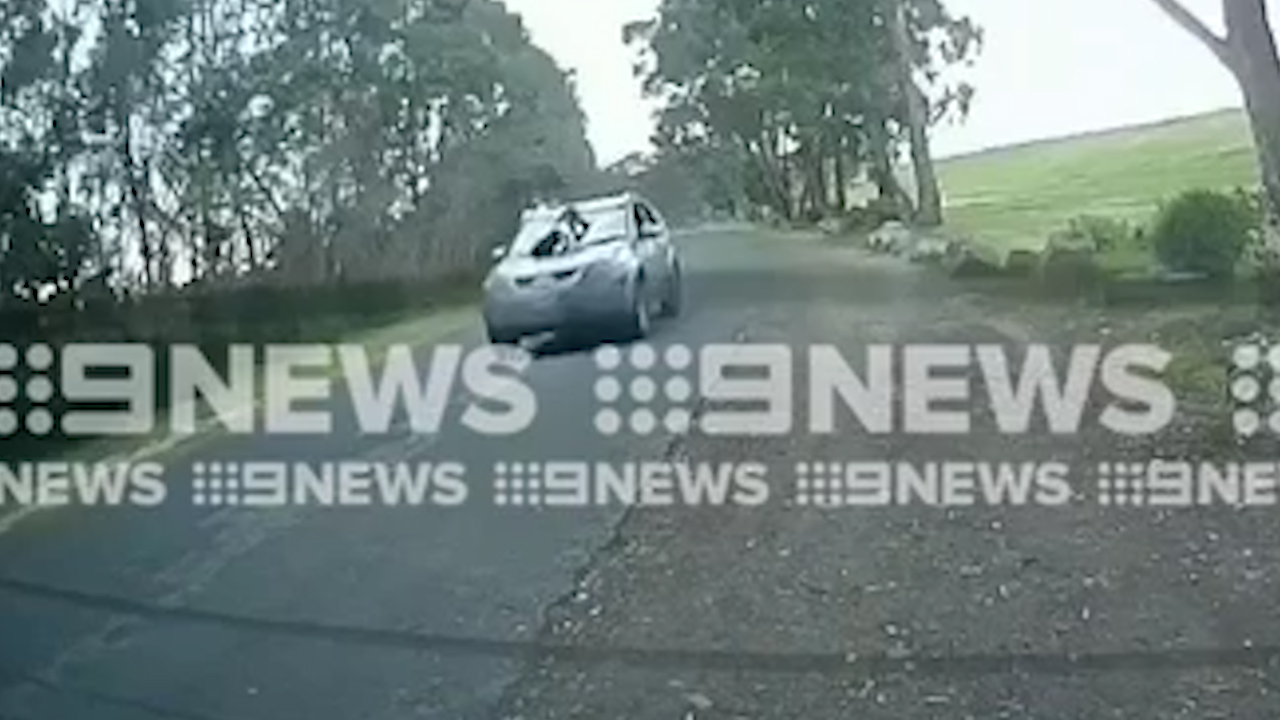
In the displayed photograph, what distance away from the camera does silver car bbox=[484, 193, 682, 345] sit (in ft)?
5.61

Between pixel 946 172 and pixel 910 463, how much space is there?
34 cm

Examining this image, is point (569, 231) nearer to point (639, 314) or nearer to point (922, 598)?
point (639, 314)

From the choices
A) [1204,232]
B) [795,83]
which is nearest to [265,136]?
[795,83]

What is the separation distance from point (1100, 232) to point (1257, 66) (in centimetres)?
29

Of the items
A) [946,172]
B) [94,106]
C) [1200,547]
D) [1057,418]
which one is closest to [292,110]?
[94,106]

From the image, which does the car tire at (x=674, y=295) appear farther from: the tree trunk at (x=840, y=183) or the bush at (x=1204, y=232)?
the bush at (x=1204, y=232)

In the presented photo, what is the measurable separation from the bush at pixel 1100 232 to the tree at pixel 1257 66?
0.60 feet

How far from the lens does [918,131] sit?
1732 millimetres

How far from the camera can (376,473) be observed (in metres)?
1.71

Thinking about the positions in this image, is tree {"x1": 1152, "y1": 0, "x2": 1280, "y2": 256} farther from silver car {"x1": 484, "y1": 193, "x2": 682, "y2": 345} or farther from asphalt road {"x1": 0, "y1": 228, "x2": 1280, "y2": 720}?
silver car {"x1": 484, "y1": 193, "x2": 682, "y2": 345}

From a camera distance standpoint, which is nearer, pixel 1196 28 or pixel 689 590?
pixel 689 590
